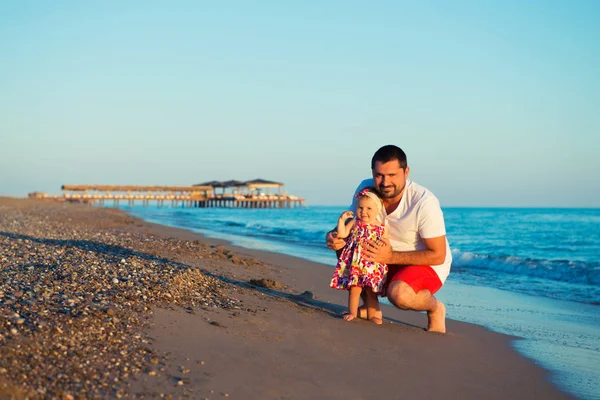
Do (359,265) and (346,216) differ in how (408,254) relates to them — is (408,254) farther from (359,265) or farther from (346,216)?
(346,216)

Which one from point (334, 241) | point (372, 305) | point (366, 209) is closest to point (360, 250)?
point (334, 241)

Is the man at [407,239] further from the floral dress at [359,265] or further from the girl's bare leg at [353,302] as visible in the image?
the girl's bare leg at [353,302]

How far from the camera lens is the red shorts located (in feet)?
14.6

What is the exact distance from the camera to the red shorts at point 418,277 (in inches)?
175

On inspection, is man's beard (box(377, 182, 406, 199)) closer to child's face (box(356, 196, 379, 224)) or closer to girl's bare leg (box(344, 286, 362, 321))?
child's face (box(356, 196, 379, 224))

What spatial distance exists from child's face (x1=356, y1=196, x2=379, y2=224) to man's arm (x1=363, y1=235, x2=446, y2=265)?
0.20 m

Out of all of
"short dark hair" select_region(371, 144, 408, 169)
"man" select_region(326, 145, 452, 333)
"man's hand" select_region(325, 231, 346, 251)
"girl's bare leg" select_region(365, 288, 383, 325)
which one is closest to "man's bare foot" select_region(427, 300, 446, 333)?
"man" select_region(326, 145, 452, 333)

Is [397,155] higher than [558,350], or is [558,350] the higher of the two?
[397,155]

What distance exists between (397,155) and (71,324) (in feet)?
8.40

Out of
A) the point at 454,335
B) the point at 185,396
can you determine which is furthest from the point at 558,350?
the point at 185,396

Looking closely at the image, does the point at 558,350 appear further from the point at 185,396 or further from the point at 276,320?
the point at 185,396

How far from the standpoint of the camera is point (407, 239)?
14.8 ft

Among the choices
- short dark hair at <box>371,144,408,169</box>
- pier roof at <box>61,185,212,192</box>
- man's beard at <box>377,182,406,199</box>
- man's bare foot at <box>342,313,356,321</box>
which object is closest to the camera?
short dark hair at <box>371,144,408,169</box>

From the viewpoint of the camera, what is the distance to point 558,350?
14.7 feet
